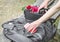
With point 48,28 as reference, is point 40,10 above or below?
above

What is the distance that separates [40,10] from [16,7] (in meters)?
2.31

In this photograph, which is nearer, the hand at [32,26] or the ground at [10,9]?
the hand at [32,26]

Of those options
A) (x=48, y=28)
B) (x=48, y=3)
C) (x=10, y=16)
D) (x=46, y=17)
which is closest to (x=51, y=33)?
(x=48, y=28)

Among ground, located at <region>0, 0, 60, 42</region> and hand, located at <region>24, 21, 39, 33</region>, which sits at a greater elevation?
hand, located at <region>24, 21, 39, 33</region>

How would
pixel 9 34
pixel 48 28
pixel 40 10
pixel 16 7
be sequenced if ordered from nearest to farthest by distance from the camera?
1. pixel 9 34
2. pixel 48 28
3. pixel 40 10
4. pixel 16 7

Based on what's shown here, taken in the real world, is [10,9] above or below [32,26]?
below

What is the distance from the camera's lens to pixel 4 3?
5.90 m

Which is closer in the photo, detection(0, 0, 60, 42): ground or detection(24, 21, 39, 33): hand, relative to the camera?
detection(24, 21, 39, 33): hand

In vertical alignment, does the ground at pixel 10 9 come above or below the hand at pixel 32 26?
below

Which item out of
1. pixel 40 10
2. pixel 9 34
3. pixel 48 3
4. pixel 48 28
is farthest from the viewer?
pixel 48 3

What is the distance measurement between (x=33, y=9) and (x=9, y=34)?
64 cm

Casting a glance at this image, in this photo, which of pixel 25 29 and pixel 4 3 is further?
pixel 4 3

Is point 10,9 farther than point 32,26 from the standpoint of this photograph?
Yes

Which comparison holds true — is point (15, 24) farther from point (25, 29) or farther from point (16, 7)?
point (16, 7)
